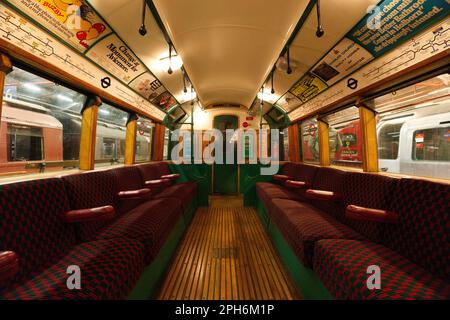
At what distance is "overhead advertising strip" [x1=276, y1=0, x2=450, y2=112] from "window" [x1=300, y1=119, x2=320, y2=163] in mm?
1240

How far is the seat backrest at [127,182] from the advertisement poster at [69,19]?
1719 millimetres

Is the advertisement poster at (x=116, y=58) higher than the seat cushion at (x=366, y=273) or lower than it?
higher

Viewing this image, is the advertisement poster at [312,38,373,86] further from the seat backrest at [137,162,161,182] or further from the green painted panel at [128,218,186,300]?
the seat backrest at [137,162,161,182]

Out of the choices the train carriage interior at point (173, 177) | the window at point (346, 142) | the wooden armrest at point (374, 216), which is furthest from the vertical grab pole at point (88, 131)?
the window at point (346, 142)

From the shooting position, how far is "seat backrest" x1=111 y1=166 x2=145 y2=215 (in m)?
2.66

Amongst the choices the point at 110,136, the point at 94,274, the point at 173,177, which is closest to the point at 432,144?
the point at 173,177

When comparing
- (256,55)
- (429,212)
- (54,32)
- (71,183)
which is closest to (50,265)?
(71,183)

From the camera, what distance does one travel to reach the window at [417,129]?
2.62 m

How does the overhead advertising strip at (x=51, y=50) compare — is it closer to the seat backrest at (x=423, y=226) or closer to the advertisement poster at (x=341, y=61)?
the advertisement poster at (x=341, y=61)

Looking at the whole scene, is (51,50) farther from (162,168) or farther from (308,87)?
(308,87)

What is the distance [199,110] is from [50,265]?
585cm

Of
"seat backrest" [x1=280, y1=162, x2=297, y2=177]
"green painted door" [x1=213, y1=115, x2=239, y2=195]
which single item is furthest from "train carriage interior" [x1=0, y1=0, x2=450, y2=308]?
"green painted door" [x1=213, y1=115, x2=239, y2=195]

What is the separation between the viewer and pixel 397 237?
5.24ft
